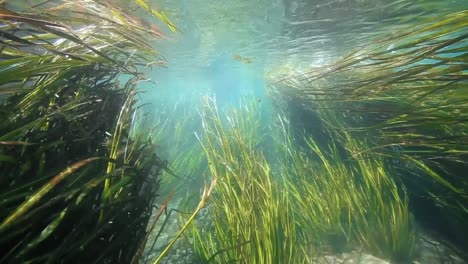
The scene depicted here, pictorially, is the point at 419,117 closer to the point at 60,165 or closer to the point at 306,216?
the point at 306,216

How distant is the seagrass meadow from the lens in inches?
54.3

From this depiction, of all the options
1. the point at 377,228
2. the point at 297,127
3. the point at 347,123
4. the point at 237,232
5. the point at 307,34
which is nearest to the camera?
the point at 237,232

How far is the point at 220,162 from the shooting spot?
4148 millimetres

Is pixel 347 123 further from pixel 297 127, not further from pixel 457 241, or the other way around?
pixel 457 241

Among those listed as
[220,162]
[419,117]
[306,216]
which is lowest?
[306,216]

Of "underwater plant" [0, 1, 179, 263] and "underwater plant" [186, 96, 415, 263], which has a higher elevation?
"underwater plant" [0, 1, 179, 263]

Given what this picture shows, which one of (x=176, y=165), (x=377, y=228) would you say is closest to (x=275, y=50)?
(x=176, y=165)

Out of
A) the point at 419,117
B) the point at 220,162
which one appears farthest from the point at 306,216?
the point at 419,117

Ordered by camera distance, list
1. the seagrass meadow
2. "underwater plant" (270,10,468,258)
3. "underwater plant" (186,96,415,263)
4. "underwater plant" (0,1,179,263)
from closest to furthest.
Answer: "underwater plant" (0,1,179,263)
the seagrass meadow
"underwater plant" (270,10,468,258)
"underwater plant" (186,96,415,263)

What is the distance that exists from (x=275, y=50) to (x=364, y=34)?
19.0 ft

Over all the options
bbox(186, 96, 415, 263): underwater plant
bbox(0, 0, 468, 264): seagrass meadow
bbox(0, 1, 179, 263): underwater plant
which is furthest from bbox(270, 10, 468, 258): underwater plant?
bbox(0, 1, 179, 263): underwater plant

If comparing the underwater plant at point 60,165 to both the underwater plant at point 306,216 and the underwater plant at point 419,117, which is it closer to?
the underwater plant at point 306,216

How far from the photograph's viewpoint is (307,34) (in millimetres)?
12508

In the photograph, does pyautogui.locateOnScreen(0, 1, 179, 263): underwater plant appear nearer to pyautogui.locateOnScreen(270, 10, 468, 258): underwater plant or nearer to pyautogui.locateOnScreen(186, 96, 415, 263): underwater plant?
pyautogui.locateOnScreen(186, 96, 415, 263): underwater plant
